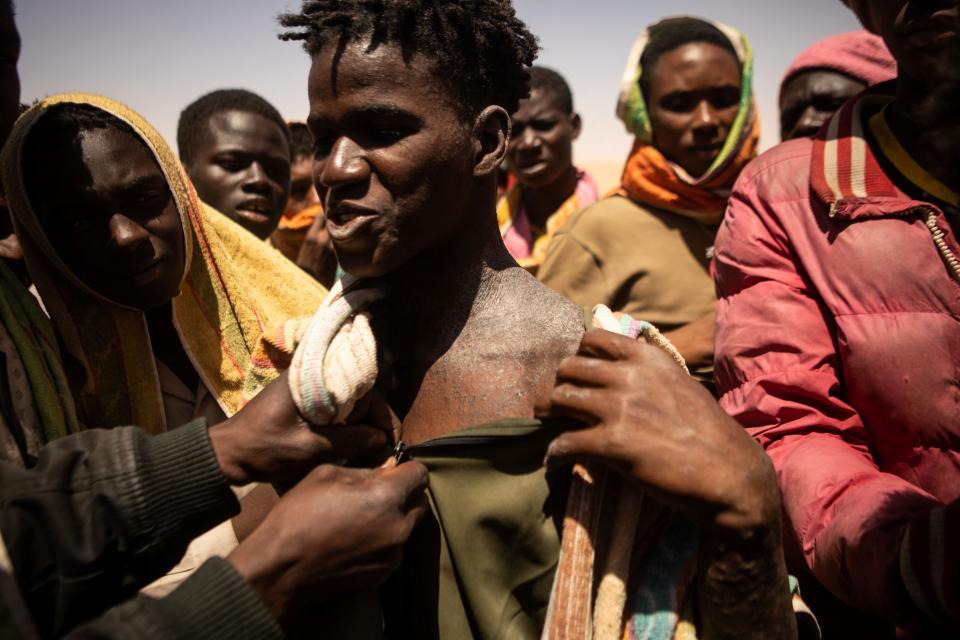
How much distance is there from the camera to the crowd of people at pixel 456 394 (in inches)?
52.7

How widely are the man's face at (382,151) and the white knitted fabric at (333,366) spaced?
0.14 metres

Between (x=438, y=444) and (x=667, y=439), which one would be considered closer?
(x=667, y=439)

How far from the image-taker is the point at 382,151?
1566 millimetres

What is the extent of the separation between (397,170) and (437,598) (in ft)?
2.91

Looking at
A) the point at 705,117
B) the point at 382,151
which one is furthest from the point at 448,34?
the point at 705,117

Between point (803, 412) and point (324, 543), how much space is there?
1.17 m

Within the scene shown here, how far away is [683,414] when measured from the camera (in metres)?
1.32

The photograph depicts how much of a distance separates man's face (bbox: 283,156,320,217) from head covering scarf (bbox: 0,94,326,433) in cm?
367

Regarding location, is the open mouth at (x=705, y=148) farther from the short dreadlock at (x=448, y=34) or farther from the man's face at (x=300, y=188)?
the man's face at (x=300, y=188)

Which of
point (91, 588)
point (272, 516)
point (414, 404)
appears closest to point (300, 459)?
point (272, 516)

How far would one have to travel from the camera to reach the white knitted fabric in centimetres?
144

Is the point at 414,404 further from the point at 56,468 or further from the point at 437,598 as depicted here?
the point at 56,468

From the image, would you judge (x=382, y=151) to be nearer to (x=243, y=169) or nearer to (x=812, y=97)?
(x=243, y=169)

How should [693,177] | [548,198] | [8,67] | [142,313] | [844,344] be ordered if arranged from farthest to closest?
[548,198], [693,177], [142,313], [8,67], [844,344]
